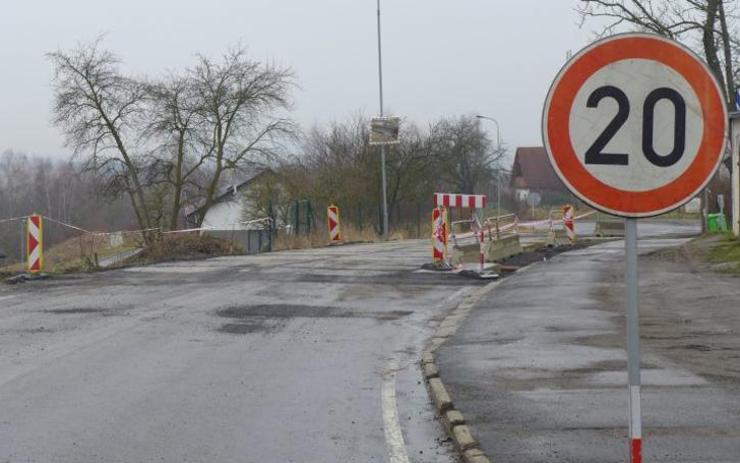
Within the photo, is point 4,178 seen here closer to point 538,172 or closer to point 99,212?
point 99,212

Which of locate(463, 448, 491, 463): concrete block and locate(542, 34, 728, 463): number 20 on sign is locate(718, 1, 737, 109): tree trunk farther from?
locate(542, 34, 728, 463): number 20 on sign

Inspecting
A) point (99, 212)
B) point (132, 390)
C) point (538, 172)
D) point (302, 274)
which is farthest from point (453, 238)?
point (538, 172)

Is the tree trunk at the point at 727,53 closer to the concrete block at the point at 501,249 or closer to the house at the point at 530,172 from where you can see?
the concrete block at the point at 501,249

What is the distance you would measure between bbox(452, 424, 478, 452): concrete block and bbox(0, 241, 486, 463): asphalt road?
0.10 m

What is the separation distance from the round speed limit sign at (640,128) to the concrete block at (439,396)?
12.7 feet

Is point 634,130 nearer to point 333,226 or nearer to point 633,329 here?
point 633,329

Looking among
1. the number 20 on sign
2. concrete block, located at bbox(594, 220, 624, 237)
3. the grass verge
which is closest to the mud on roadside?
the grass verge

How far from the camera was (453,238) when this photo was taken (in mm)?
22172

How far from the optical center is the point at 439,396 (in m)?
8.13

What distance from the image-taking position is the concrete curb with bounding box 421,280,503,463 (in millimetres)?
6370

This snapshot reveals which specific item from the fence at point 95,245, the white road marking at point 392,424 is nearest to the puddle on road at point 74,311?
the white road marking at point 392,424

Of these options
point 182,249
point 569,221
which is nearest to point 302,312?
point 182,249

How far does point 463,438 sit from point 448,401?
120 cm

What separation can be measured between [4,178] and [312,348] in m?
104
